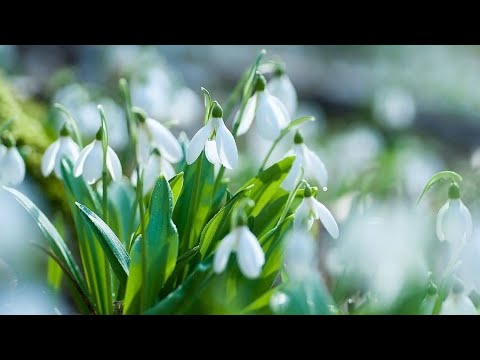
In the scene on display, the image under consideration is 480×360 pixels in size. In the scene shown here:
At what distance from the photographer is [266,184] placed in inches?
Result: 62.1

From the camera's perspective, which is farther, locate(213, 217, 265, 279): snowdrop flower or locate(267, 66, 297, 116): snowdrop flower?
locate(267, 66, 297, 116): snowdrop flower

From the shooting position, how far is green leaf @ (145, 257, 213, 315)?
1.27 m

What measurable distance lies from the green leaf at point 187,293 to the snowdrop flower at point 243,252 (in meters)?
0.11

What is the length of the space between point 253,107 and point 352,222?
1.23 feet

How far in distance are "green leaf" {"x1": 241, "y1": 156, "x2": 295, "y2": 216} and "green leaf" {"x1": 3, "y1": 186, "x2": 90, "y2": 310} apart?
0.38 meters

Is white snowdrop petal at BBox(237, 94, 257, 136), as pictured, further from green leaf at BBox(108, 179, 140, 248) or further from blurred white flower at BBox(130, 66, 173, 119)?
blurred white flower at BBox(130, 66, 173, 119)

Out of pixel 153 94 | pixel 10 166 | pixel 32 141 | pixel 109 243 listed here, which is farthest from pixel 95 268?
pixel 153 94

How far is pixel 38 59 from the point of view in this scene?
17.3 ft

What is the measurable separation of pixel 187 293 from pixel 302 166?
390 mm

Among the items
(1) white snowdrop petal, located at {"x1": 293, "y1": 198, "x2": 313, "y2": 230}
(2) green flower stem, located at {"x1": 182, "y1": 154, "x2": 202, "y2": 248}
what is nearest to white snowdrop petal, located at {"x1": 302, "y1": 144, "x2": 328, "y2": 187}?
(1) white snowdrop petal, located at {"x1": 293, "y1": 198, "x2": 313, "y2": 230}

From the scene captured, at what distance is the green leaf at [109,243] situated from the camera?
136 centimetres

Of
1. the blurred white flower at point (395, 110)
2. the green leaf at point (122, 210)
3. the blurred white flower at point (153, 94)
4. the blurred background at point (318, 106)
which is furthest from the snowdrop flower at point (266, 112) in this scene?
the blurred white flower at point (395, 110)

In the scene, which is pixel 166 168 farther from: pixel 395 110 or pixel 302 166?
pixel 395 110
